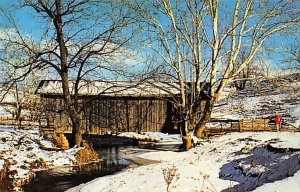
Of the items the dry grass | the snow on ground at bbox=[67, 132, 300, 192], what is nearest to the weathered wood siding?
the dry grass

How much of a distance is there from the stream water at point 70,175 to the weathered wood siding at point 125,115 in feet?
28.0

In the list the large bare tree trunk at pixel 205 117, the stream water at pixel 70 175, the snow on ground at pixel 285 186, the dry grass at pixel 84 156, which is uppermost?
the large bare tree trunk at pixel 205 117

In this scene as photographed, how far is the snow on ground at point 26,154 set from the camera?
16.3 metres

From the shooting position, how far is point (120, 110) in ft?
97.0

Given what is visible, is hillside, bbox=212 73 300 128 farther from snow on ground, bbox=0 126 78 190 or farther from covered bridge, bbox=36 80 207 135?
snow on ground, bbox=0 126 78 190

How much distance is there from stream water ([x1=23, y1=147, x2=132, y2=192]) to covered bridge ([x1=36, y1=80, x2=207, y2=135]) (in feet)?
28.0

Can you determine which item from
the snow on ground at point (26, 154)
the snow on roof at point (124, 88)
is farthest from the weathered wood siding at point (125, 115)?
the snow on ground at point (26, 154)

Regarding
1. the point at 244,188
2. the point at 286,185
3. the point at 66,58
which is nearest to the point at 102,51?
the point at 66,58

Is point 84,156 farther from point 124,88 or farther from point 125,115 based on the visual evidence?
point 125,115

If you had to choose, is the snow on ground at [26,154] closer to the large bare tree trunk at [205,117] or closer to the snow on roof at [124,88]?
the snow on roof at [124,88]

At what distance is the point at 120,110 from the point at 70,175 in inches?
540

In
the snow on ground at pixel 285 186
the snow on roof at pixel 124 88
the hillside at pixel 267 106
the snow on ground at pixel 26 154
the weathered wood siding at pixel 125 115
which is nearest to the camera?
the snow on ground at pixel 285 186

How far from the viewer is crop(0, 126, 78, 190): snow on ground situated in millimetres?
16281

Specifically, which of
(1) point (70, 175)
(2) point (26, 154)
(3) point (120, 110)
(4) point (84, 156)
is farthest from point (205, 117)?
(2) point (26, 154)
